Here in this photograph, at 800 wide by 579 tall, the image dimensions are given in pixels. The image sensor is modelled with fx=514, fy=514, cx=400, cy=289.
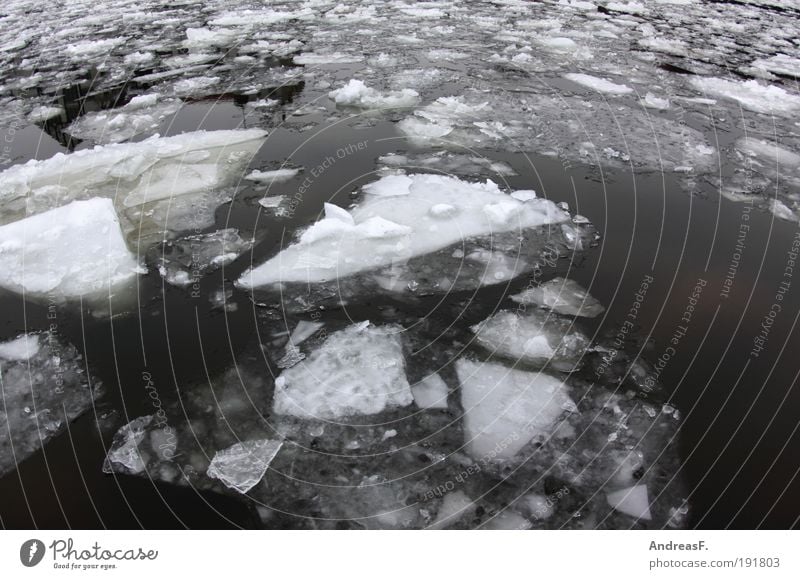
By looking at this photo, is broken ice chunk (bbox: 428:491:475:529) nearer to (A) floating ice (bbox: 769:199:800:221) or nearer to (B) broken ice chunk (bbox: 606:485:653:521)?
(B) broken ice chunk (bbox: 606:485:653:521)

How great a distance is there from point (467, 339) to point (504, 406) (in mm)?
600

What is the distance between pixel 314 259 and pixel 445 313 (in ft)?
4.10

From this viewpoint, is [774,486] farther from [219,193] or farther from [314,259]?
[219,193]

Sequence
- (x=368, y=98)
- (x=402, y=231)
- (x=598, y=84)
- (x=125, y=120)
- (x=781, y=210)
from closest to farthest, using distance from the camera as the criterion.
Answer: (x=402, y=231) → (x=781, y=210) → (x=125, y=120) → (x=368, y=98) → (x=598, y=84)

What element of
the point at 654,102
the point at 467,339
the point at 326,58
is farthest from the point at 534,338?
the point at 326,58

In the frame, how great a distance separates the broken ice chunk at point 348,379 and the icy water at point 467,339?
0.29ft

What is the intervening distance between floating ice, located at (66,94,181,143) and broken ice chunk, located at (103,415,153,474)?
4874mm

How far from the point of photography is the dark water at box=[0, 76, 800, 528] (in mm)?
2811

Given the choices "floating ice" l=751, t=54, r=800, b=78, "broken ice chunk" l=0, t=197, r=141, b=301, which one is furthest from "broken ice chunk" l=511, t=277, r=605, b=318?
"floating ice" l=751, t=54, r=800, b=78

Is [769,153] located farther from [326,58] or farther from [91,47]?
[91,47]

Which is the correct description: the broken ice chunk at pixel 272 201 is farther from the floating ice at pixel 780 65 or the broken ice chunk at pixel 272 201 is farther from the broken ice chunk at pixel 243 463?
the floating ice at pixel 780 65

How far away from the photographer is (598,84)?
806 centimetres

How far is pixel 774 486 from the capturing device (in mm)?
2873

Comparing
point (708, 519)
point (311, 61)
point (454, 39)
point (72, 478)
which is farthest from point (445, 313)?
point (454, 39)
